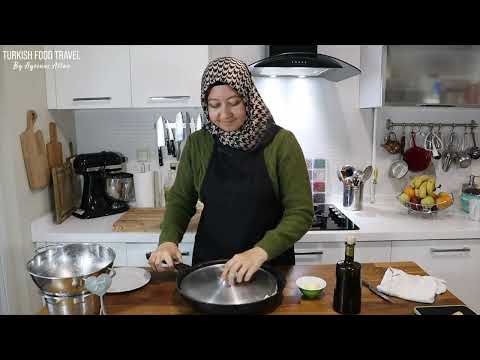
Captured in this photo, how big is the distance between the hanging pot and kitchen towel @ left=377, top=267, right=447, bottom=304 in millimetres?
1433

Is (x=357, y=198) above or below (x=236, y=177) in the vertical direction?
below

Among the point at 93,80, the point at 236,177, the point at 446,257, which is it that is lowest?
the point at 446,257

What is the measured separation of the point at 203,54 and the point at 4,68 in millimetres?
933

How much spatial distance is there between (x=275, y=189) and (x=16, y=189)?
1279mm

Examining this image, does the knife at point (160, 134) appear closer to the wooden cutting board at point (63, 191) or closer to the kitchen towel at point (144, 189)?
the kitchen towel at point (144, 189)

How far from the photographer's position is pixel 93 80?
209 cm

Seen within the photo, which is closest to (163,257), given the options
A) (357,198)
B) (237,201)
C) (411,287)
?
(237,201)

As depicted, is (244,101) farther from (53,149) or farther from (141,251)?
(53,149)

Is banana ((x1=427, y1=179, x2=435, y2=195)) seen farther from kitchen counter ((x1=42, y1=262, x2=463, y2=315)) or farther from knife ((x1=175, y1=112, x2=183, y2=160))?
knife ((x1=175, y1=112, x2=183, y2=160))

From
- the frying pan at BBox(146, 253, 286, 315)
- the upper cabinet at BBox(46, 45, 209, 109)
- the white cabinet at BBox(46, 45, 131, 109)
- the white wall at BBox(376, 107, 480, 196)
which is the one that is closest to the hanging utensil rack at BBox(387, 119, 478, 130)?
the white wall at BBox(376, 107, 480, 196)

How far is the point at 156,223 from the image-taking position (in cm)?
206

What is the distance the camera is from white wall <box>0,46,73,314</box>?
5.89ft

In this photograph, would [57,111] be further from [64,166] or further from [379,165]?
[379,165]
